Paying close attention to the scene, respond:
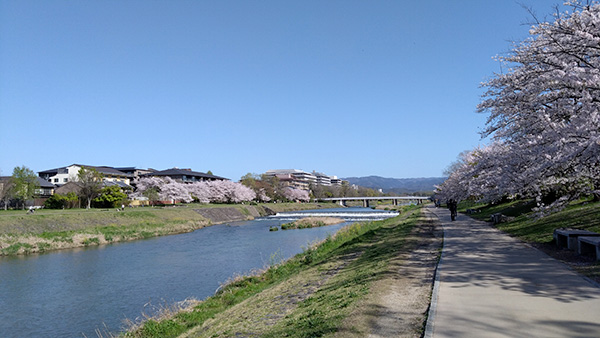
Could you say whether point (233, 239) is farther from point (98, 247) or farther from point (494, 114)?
point (494, 114)

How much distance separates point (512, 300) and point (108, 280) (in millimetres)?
17773

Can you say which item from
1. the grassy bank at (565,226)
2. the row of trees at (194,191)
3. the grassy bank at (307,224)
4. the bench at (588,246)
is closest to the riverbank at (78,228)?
the grassy bank at (307,224)

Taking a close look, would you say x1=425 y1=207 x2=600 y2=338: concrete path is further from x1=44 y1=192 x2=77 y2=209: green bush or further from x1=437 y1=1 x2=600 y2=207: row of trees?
x1=44 y1=192 x2=77 y2=209: green bush

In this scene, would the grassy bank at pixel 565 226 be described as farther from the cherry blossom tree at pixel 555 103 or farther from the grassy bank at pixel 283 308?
the grassy bank at pixel 283 308

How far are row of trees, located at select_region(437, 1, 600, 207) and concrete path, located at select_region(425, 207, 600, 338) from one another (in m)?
2.61

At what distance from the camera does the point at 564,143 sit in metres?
9.65

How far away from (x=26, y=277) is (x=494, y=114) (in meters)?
22.6

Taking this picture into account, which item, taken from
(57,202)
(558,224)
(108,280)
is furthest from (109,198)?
(558,224)

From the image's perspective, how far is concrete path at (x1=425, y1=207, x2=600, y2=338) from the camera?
17.2ft

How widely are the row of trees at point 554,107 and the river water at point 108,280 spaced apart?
12.0 m

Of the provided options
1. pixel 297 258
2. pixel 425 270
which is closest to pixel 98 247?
pixel 297 258

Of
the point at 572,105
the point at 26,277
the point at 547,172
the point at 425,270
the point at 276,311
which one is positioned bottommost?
the point at 26,277

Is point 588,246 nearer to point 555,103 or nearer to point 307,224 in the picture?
point 555,103

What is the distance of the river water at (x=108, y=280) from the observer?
43.0ft
